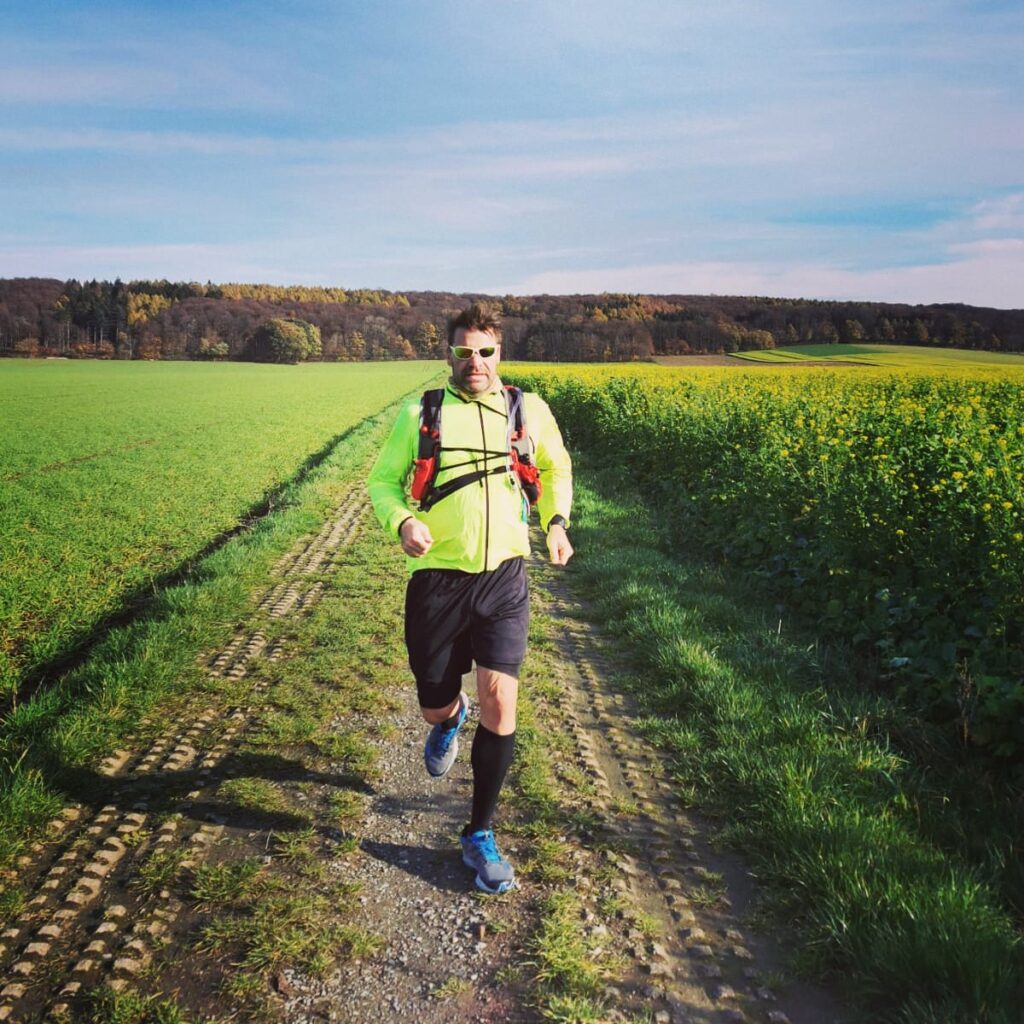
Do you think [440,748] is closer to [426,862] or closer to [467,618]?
[426,862]

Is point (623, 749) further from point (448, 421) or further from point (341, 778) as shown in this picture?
point (448, 421)

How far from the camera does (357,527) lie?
10055mm

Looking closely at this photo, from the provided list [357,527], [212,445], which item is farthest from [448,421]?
[212,445]

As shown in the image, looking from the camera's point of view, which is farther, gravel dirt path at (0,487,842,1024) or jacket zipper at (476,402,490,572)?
jacket zipper at (476,402,490,572)

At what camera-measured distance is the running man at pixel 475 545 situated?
3084 mm

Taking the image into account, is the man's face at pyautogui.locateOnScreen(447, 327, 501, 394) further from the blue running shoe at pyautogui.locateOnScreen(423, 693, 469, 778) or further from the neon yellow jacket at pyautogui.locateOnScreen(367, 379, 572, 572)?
the blue running shoe at pyautogui.locateOnScreen(423, 693, 469, 778)

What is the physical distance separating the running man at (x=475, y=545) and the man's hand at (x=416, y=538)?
0.04 feet

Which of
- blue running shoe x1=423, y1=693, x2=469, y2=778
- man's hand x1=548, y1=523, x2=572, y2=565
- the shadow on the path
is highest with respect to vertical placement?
man's hand x1=548, y1=523, x2=572, y2=565

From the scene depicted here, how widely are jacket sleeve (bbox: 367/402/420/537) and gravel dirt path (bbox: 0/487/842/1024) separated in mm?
1426

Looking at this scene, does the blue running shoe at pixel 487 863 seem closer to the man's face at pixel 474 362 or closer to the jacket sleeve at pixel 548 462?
the jacket sleeve at pixel 548 462

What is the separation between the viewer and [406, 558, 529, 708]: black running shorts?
3.09 m

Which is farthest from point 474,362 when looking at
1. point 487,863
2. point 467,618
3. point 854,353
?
point 854,353

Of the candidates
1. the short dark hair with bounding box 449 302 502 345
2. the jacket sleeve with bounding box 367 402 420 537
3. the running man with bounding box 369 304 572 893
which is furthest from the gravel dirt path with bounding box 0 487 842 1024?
the short dark hair with bounding box 449 302 502 345

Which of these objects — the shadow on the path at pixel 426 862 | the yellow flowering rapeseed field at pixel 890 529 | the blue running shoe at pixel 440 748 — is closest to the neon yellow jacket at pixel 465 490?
the blue running shoe at pixel 440 748
